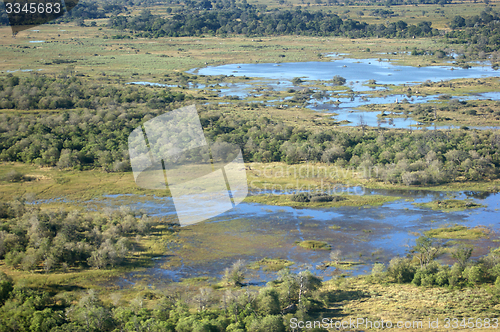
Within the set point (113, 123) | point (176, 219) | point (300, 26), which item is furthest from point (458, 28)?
point (176, 219)

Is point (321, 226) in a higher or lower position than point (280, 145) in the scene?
lower

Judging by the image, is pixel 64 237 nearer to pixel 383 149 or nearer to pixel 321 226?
pixel 321 226

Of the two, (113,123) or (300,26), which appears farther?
(300,26)

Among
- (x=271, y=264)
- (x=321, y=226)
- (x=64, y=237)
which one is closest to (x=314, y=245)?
(x=321, y=226)

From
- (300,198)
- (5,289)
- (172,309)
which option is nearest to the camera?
(172,309)

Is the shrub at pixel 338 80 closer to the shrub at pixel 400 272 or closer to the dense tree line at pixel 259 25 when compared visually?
the dense tree line at pixel 259 25

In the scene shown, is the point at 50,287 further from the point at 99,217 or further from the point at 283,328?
the point at 283,328
